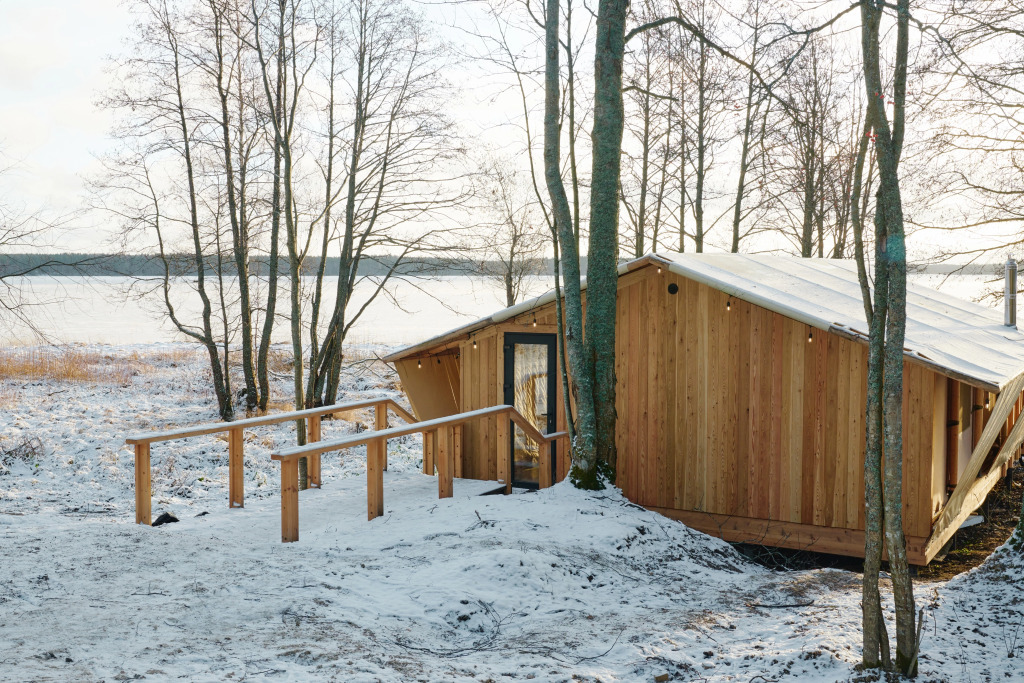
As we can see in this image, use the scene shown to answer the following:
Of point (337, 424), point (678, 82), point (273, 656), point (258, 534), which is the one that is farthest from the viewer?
point (678, 82)

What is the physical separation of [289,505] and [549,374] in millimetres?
4253

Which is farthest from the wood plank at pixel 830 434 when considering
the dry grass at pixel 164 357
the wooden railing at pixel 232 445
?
the dry grass at pixel 164 357

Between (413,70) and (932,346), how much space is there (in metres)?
10.8

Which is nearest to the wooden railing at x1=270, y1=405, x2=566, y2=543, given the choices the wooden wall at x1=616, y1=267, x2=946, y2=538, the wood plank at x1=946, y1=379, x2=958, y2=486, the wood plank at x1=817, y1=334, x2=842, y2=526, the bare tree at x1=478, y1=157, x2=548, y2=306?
the wooden wall at x1=616, y1=267, x2=946, y2=538

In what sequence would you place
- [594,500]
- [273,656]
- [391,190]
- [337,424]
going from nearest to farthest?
1. [273,656]
2. [594,500]
3. [391,190]
4. [337,424]

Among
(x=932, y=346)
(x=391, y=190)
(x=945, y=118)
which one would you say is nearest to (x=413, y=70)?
(x=391, y=190)

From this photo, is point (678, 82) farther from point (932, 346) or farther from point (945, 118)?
point (932, 346)

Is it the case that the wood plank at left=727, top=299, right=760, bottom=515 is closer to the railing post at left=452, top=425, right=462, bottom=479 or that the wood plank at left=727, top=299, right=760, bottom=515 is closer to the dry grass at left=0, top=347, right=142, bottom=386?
the railing post at left=452, top=425, right=462, bottom=479

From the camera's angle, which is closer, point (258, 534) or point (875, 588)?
point (875, 588)

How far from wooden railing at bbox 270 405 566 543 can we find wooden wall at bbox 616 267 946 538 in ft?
4.06

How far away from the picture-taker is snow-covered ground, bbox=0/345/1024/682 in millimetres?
4160

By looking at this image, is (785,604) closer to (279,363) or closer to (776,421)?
(776,421)

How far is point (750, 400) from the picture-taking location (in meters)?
8.59

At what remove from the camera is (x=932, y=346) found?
843 cm
